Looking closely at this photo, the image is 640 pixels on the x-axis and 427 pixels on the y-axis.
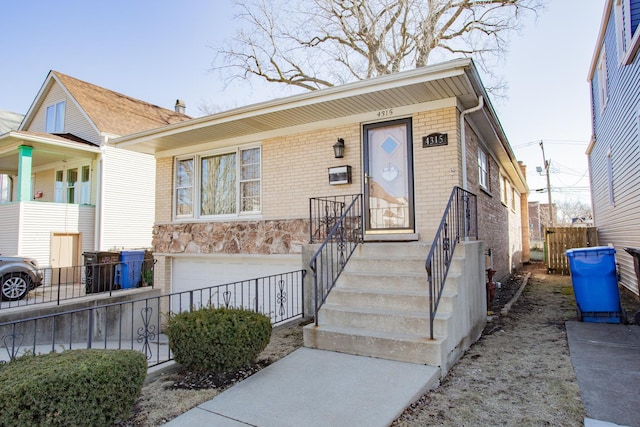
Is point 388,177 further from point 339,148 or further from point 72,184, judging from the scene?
point 72,184

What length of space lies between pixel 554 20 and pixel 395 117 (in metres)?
11.0

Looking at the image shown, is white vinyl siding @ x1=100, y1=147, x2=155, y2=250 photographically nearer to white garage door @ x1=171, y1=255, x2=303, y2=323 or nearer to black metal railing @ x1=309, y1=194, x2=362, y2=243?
white garage door @ x1=171, y1=255, x2=303, y2=323

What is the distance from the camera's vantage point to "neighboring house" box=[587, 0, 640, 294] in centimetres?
677

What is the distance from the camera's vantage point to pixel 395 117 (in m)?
6.57

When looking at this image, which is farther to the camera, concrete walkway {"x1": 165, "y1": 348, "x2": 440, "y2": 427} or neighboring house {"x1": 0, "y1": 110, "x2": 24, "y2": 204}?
neighboring house {"x1": 0, "y1": 110, "x2": 24, "y2": 204}

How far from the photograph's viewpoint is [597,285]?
5.49 meters

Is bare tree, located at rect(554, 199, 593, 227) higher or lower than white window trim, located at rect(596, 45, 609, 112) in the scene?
lower

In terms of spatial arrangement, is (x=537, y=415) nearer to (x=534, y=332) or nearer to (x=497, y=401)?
(x=497, y=401)

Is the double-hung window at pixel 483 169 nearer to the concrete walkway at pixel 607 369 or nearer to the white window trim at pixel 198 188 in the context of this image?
the concrete walkway at pixel 607 369

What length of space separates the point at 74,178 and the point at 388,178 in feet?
43.1

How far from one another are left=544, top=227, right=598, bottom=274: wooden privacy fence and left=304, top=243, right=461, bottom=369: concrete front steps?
943 centimetres

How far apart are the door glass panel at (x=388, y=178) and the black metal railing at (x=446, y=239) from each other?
91cm

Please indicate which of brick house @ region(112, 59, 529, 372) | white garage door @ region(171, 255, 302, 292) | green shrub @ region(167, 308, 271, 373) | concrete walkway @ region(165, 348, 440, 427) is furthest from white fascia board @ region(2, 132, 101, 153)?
concrete walkway @ region(165, 348, 440, 427)

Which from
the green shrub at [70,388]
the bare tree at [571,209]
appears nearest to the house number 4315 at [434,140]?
the green shrub at [70,388]
